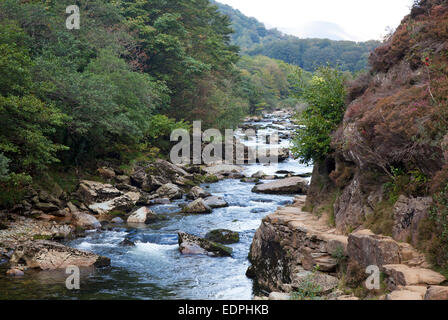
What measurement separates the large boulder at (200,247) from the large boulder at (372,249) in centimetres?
603

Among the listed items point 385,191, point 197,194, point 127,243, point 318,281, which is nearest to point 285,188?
point 197,194

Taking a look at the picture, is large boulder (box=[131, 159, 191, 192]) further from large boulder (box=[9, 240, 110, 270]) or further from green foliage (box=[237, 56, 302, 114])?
green foliage (box=[237, 56, 302, 114])

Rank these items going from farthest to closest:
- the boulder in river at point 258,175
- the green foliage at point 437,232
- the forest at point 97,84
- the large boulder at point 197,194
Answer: the boulder in river at point 258,175
the large boulder at point 197,194
the forest at point 97,84
the green foliage at point 437,232

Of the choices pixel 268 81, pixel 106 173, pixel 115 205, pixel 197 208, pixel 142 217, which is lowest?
pixel 142 217

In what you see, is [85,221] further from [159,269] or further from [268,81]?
[268,81]

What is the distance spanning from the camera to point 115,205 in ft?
64.2

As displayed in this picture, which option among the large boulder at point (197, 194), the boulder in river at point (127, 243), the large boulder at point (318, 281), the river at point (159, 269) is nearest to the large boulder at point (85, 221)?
the river at point (159, 269)

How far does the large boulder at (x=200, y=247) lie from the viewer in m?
13.9

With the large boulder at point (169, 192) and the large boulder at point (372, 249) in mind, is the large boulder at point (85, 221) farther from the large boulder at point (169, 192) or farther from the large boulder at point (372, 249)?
the large boulder at point (372, 249)

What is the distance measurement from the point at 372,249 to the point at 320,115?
20.8 feet

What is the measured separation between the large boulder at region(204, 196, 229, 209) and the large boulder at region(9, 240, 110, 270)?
869 centimetres

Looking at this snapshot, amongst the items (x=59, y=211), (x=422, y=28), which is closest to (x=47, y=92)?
(x=59, y=211)

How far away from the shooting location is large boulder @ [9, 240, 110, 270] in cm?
1208

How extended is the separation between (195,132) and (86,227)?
18875mm
